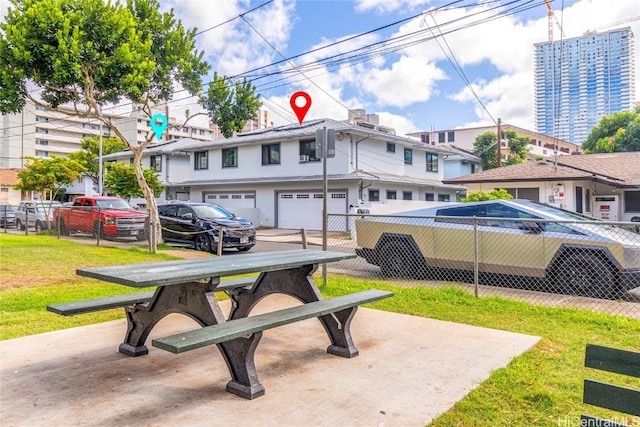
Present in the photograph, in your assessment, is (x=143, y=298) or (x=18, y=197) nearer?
(x=143, y=298)

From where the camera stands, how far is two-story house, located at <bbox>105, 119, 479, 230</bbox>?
78.2 feet

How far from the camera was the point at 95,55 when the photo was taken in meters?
12.6

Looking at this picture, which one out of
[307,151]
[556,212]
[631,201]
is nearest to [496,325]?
[556,212]

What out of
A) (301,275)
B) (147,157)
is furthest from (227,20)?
(147,157)

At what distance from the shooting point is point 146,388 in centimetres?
351

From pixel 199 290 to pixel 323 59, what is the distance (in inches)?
479

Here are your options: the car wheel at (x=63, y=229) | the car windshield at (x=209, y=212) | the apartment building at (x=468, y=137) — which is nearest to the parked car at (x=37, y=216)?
the car wheel at (x=63, y=229)

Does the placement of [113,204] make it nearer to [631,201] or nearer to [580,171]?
[580,171]

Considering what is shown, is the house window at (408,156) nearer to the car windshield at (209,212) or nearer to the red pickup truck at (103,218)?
the car windshield at (209,212)

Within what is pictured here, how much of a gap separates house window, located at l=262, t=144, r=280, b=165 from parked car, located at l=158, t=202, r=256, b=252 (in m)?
11.2

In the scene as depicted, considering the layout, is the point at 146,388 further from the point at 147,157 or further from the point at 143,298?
the point at 147,157

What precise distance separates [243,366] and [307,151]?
73.0 feet

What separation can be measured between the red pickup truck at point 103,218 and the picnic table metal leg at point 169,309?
12389 millimetres

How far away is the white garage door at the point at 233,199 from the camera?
91.9 ft
